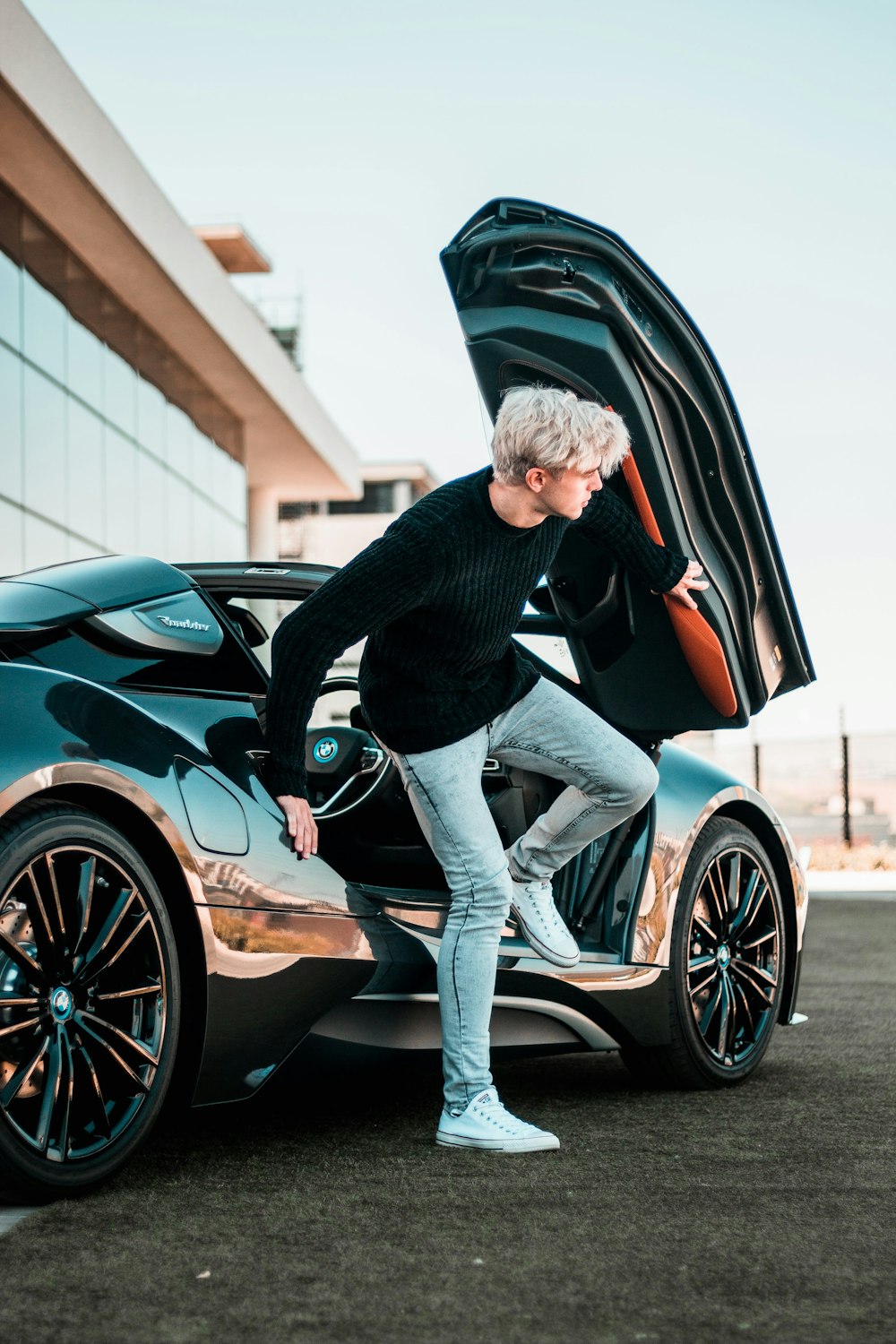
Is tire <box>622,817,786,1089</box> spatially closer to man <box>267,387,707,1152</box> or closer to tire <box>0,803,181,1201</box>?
man <box>267,387,707,1152</box>

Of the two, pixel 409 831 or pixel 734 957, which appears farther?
pixel 734 957

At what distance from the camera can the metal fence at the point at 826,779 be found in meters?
19.7

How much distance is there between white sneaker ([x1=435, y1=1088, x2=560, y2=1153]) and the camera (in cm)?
331

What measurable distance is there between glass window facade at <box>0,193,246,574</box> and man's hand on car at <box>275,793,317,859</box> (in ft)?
39.8

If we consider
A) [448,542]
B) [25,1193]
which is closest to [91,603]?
[448,542]

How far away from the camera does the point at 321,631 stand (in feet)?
10.7

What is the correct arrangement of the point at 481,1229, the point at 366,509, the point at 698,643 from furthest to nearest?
1. the point at 366,509
2. the point at 698,643
3. the point at 481,1229

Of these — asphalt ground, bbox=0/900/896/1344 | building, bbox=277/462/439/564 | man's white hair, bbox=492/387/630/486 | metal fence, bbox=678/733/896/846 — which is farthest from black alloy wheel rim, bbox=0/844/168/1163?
building, bbox=277/462/439/564

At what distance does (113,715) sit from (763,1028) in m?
2.32

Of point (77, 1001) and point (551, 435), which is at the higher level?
point (551, 435)

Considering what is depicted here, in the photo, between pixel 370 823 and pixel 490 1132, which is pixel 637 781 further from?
pixel 490 1132

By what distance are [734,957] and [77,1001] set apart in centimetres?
212

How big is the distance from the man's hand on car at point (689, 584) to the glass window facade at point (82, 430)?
1190 centimetres

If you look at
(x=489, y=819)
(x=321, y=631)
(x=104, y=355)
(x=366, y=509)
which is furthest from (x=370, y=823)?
(x=366, y=509)
